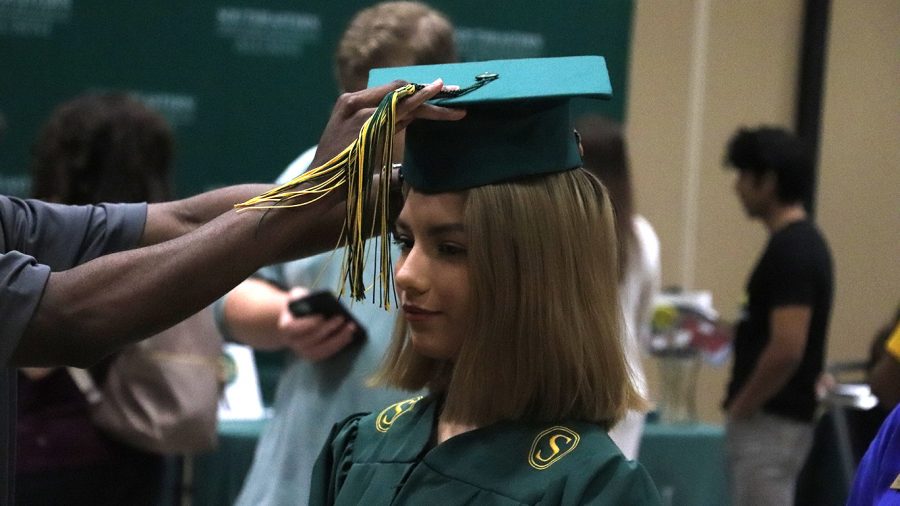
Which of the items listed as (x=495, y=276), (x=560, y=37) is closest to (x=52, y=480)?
(x=495, y=276)

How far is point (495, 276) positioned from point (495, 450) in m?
0.22

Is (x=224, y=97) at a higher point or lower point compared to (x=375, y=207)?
lower

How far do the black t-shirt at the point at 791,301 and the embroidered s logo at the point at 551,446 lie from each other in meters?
3.00

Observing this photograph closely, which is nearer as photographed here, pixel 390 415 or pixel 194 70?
pixel 390 415

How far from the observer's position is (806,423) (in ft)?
15.0

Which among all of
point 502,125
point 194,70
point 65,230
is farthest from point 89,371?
point 194,70

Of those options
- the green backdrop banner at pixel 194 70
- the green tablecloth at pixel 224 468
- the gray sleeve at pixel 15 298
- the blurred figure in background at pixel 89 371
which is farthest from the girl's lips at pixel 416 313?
the green backdrop banner at pixel 194 70

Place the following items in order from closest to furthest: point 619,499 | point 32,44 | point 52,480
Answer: point 619,499 → point 52,480 → point 32,44

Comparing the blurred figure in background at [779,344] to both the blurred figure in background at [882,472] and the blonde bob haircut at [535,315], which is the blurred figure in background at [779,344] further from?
the blonde bob haircut at [535,315]

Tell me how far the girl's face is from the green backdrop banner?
11.7 feet

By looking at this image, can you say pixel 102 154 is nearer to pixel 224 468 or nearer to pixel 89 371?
pixel 89 371

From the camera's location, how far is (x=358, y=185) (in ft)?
5.26

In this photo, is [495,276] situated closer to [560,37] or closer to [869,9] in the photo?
[560,37]

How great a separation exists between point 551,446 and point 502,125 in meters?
0.41
